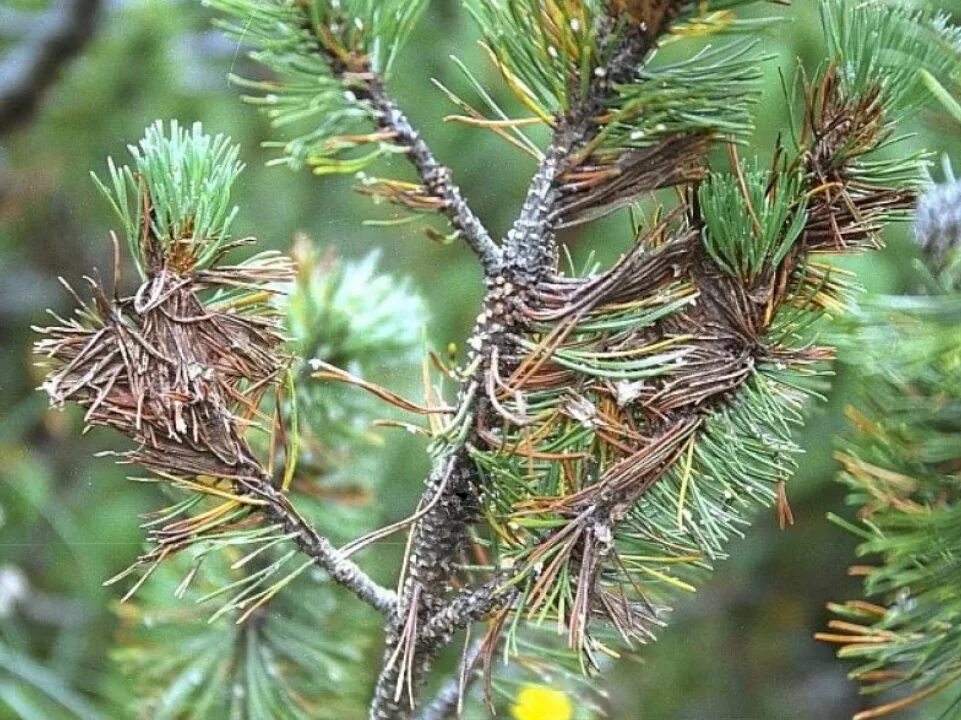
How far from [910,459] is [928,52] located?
0.12 metres

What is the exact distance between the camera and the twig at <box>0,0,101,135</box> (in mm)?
856

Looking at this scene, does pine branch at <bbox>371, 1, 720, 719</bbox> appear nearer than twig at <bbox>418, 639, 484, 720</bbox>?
Yes

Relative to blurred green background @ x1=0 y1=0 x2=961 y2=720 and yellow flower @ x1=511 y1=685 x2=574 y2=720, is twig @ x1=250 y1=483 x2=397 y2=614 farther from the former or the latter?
blurred green background @ x1=0 y1=0 x2=961 y2=720

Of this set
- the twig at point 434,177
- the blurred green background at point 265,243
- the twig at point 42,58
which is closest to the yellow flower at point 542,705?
the twig at point 434,177

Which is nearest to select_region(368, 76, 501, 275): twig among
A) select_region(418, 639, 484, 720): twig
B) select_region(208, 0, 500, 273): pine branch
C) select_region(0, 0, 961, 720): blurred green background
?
select_region(208, 0, 500, 273): pine branch

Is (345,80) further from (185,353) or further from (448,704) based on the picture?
(448,704)

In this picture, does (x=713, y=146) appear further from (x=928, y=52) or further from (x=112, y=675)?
(x=112, y=675)

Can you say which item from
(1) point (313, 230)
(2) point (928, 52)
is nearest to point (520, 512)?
(2) point (928, 52)

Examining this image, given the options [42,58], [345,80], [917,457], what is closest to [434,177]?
[345,80]

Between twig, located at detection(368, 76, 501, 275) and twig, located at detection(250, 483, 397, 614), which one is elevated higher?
twig, located at detection(368, 76, 501, 275)

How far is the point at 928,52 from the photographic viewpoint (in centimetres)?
28

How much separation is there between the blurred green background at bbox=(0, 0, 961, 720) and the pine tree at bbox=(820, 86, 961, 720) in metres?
0.55

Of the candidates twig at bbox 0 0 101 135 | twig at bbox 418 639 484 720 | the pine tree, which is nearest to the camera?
the pine tree

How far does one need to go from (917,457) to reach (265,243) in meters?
0.84
